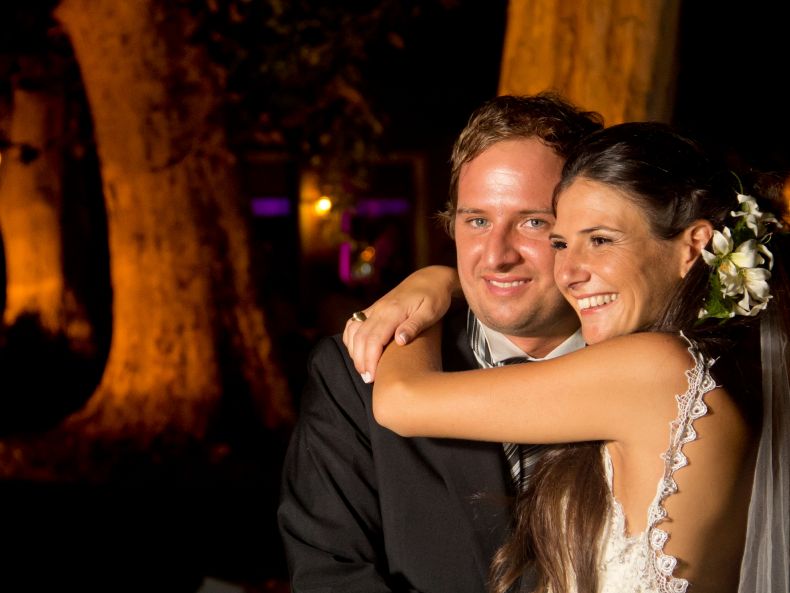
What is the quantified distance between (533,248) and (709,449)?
0.74 m

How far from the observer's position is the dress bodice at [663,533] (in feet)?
5.94

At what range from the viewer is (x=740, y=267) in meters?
1.92

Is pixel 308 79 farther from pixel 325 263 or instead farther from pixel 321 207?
pixel 325 263

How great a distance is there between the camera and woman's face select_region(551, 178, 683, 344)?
6.44 ft

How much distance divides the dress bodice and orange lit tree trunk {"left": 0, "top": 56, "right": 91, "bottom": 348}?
7.12m

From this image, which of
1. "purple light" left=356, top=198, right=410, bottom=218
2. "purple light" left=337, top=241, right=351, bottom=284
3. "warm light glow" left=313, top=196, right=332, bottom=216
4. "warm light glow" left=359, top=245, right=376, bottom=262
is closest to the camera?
"warm light glow" left=313, top=196, right=332, bottom=216

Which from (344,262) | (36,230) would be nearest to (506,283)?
(36,230)

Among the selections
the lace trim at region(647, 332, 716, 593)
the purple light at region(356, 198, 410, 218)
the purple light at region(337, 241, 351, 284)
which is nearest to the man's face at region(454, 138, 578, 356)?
the lace trim at region(647, 332, 716, 593)

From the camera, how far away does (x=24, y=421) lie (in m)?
7.93

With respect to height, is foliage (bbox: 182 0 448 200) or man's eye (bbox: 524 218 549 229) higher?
foliage (bbox: 182 0 448 200)

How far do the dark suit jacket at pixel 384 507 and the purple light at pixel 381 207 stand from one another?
10963 millimetres

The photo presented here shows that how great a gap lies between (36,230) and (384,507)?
7.10 meters

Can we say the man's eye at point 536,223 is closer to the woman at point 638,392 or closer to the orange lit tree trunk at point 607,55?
the woman at point 638,392

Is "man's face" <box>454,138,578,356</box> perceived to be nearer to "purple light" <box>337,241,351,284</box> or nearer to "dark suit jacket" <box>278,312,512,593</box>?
"dark suit jacket" <box>278,312,512,593</box>
